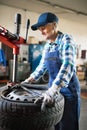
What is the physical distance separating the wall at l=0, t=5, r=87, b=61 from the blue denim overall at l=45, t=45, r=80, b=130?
5012 mm

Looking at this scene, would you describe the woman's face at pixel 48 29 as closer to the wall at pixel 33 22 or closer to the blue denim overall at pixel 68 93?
the blue denim overall at pixel 68 93

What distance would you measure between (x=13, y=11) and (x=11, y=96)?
6.14 m

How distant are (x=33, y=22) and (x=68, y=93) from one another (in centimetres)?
624

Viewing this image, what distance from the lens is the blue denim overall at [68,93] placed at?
5.46 ft

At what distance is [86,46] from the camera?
940 cm

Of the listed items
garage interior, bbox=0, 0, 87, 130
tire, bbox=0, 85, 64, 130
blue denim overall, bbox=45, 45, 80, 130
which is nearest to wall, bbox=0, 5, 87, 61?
garage interior, bbox=0, 0, 87, 130

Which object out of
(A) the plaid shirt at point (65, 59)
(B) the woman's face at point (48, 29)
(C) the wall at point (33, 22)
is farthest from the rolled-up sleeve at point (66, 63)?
(C) the wall at point (33, 22)

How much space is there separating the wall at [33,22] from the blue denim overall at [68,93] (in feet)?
16.4

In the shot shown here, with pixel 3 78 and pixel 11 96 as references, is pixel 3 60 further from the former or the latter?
pixel 11 96

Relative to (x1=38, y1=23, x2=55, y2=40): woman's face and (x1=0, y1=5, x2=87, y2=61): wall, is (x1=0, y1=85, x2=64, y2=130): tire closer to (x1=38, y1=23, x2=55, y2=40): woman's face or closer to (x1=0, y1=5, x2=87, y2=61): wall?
(x1=38, y1=23, x2=55, y2=40): woman's face

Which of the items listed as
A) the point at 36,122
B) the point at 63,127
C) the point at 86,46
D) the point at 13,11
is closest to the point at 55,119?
the point at 36,122

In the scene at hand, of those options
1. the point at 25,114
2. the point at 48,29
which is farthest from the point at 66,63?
the point at 25,114

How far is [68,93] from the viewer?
174cm

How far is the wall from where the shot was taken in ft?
23.2
